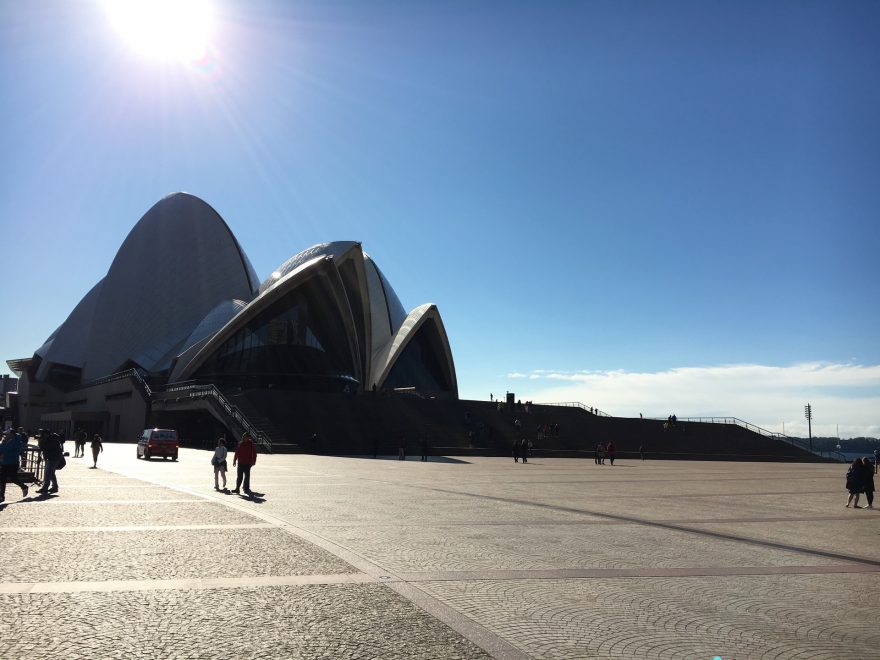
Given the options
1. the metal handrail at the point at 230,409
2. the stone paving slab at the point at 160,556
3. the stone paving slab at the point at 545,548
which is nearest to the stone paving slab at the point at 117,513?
the stone paving slab at the point at 160,556

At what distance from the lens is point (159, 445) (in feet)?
84.6

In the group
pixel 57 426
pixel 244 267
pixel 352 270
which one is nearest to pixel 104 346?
pixel 57 426

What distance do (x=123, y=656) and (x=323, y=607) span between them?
1422mm

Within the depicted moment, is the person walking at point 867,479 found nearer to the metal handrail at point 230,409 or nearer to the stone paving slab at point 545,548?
the stone paving slab at point 545,548

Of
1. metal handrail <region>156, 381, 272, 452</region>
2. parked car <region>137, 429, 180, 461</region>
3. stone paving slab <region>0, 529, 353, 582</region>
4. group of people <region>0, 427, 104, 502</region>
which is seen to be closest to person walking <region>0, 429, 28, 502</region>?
group of people <region>0, 427, 104, 502</region>

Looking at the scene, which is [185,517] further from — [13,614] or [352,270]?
[352,270]

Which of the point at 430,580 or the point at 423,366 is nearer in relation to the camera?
the point at 430,580

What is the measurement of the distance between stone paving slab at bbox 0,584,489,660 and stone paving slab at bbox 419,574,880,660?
52cm

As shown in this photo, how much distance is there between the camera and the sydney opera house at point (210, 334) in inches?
2062

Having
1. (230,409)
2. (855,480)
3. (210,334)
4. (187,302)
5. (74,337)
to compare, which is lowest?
(855,480)

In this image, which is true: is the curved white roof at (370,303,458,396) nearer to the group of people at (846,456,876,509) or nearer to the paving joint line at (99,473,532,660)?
the group of people at (846,456,876,509)

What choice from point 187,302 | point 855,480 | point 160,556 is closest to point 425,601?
point 160,556

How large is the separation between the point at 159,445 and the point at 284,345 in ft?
91.5

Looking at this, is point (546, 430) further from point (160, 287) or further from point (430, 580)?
point (160, 287)
